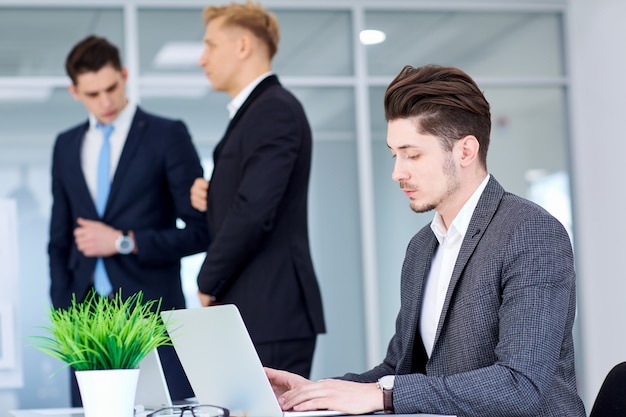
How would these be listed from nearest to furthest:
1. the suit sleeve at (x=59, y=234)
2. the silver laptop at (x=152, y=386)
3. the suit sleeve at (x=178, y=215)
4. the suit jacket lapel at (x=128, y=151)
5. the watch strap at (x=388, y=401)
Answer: the watch strap at (x=388, y=401), the silver laptop at (x=152, y=386), the suit sleeve at (x=178, y=215), the suit jacket lapel at (x=128, y=151), the suit sleeve at (x=59, y=234)

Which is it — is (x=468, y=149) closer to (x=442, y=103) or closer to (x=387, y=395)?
(x=442, y=103)

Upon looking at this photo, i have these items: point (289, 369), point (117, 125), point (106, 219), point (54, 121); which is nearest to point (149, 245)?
point (106, 219)

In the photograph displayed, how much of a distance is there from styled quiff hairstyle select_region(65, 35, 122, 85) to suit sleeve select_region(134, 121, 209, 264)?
1.23 feet

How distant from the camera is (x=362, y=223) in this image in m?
6.42

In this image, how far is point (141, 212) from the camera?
4484 mm

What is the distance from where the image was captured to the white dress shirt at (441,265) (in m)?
2.57

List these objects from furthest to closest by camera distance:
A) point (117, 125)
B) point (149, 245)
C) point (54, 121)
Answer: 1. point (54, 121)
2. point (117, 125)
3. point (149, 245)

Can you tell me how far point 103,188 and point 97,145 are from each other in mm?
226

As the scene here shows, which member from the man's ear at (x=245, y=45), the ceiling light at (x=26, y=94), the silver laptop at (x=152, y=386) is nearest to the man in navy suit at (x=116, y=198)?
the man's ear at (x=245, y=45)

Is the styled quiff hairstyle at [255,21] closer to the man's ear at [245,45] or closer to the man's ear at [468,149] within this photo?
the man's ear at [245,45]

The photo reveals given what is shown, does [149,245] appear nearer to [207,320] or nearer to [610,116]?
[207,320]

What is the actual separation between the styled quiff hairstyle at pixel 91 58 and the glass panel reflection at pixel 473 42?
2.24 m

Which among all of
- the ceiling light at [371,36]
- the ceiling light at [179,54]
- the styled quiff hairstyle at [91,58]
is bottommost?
the styled quiff hairstyle at [91,58]

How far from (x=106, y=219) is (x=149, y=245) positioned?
26 centimetres
